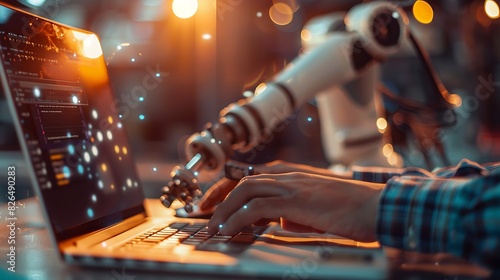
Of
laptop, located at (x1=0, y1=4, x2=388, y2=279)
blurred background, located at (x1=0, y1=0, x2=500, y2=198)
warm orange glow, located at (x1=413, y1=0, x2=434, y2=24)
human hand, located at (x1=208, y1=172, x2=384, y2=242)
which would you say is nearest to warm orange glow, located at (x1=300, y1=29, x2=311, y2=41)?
warm orange glow, located at (x1=413, y1=0, x2=434, y2=24)

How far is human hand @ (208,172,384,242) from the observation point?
56 cm

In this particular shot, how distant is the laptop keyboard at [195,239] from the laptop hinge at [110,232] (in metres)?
0.04

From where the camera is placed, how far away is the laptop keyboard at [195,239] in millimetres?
544

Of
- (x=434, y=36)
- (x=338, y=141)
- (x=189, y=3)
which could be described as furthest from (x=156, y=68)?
(x=434, y=36)

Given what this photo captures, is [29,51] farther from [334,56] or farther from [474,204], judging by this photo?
[334,56]

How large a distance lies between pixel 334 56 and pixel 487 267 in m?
0.67

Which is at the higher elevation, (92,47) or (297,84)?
(92,47)

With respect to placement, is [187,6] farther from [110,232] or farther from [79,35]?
[110,232]

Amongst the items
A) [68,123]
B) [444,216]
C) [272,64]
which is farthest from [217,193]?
[272,64]

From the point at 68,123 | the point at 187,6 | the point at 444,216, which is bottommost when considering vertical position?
the point at 444,216

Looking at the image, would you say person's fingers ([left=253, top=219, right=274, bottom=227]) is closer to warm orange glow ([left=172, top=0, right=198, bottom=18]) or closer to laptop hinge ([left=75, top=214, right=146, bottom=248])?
laptop hinge ([left=75, top=214, right=146, bottom=248])

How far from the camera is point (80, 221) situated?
0.59 metres

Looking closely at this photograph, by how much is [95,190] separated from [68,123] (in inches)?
3.4

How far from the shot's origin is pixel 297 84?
1.03 meters
